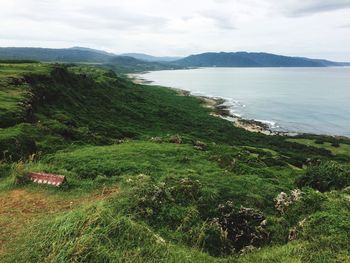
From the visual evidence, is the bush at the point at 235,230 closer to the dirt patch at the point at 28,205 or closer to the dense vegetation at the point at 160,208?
the dense vegetation at the point at 160,208

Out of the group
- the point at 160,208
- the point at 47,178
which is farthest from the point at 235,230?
the point at 47,178

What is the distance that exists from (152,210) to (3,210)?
19.2ft

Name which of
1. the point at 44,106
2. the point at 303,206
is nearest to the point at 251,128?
the point at 44,106

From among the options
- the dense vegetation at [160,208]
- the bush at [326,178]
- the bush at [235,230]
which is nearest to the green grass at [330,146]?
the dense vegetation at [160,208]

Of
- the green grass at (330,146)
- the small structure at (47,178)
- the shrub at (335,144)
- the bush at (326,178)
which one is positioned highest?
the small structure at (47,178)

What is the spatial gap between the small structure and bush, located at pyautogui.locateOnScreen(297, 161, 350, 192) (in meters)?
13.1

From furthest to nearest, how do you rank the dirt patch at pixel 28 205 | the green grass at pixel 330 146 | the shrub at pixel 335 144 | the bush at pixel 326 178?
the shrub at pixel 335 144
the green grass at pixel 330 146
the bush at pixel 326 178
the dirt patch at pixel 28 205

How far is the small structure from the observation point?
649 inches

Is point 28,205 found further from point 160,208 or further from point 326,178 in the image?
point 326,178

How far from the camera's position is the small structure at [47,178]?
16.5 metres

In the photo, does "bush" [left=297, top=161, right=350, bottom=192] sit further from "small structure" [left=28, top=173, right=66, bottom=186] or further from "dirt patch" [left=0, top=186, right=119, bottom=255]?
"small structure" [left=28, top=173, right=66, bottom=186]

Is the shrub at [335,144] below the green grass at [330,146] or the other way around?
the other way around

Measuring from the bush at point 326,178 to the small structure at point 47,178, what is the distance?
13.1 metres

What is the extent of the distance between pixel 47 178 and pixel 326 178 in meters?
14.7
